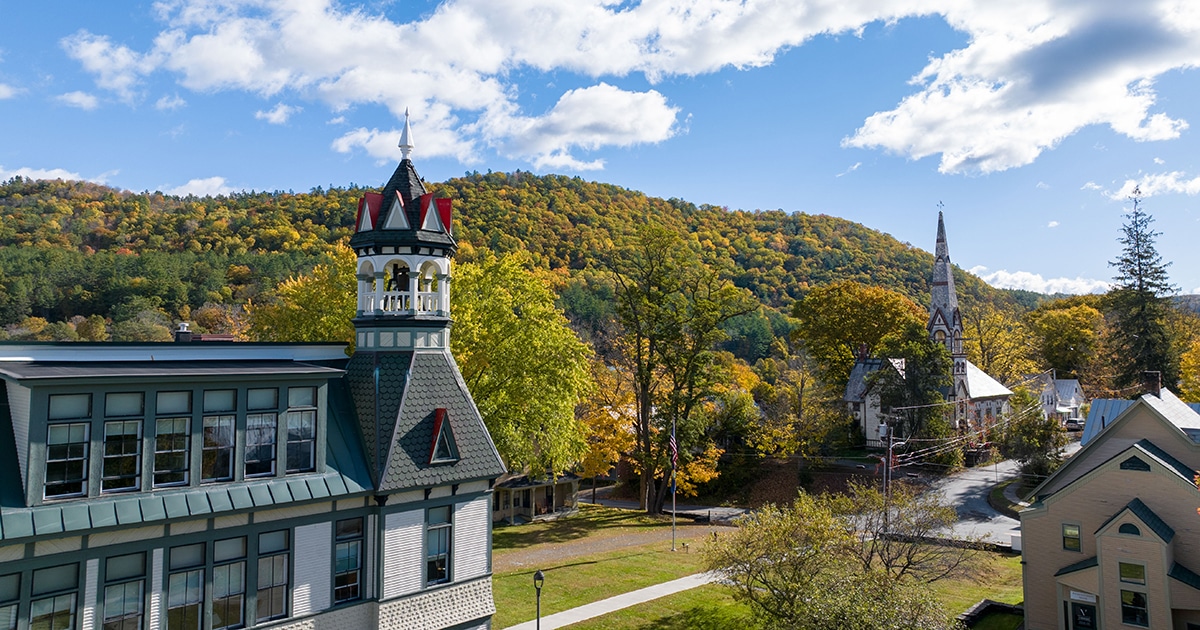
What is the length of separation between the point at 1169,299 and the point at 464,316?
5104 cm

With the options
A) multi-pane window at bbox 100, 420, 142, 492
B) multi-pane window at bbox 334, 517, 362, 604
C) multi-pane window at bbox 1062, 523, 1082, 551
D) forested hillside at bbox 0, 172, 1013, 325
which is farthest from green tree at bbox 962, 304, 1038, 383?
multi-pane window at bbox 100, 420, 142, 492

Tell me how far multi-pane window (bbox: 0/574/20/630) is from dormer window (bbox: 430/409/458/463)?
7.00 metres

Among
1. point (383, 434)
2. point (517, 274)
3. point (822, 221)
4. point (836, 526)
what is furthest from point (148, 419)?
point (822, 221)

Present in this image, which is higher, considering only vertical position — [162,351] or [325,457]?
[162,351]

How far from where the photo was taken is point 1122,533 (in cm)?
1959

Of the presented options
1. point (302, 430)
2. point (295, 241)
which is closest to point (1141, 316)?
point (302, 430)

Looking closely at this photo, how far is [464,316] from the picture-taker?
27.1m

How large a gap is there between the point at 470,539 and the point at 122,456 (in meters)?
7.00

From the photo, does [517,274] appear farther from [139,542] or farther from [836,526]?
[139,542]

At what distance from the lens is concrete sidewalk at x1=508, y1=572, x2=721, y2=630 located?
19266 mm

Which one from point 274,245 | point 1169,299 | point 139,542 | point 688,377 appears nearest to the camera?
point 139,542

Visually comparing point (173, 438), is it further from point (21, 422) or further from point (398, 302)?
point (398, 302)

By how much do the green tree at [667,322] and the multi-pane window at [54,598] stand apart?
28551 mm

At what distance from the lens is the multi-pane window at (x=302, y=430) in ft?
45.5
